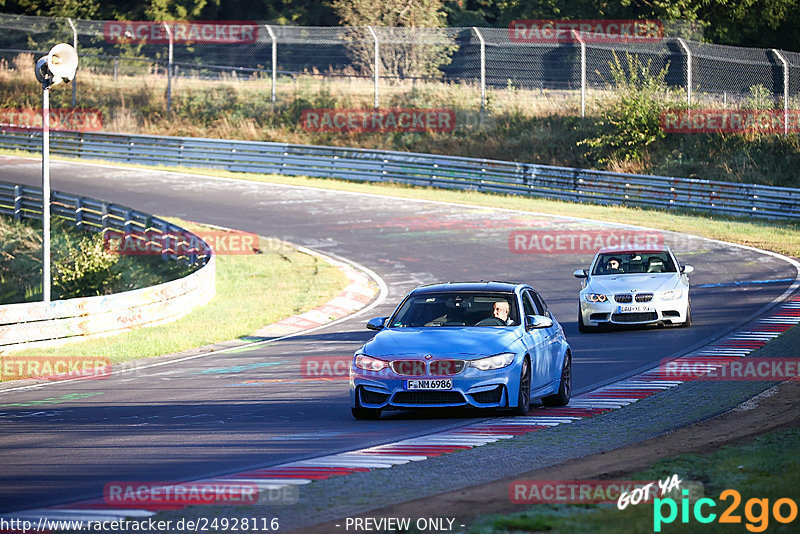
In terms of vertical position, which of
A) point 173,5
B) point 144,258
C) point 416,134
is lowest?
point 144,258

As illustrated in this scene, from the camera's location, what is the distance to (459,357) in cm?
1105

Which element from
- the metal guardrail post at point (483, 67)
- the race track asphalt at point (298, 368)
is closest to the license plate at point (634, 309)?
the race track asphalt at point (298, 368)

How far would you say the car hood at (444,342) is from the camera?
1115 cm

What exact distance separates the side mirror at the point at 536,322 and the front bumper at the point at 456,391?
2.94 feet

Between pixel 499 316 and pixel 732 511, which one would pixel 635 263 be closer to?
pixel 499 316

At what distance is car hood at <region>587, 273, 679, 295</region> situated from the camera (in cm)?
1898

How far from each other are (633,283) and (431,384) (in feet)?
29.9

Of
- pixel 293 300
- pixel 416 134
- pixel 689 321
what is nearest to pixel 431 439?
pixel 689 321

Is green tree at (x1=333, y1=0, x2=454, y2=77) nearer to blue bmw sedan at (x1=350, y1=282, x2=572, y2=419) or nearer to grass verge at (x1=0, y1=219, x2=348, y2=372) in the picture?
grass verge at (x1=0, y1=219, x2=348, y2=372)

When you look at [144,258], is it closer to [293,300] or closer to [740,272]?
[293,300]

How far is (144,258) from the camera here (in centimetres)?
3088

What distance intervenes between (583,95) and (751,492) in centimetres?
3856

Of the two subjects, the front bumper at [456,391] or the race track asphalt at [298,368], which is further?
the front bumper at [456,391]

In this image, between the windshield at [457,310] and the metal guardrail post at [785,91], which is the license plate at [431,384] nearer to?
the windshield at [457,310]
